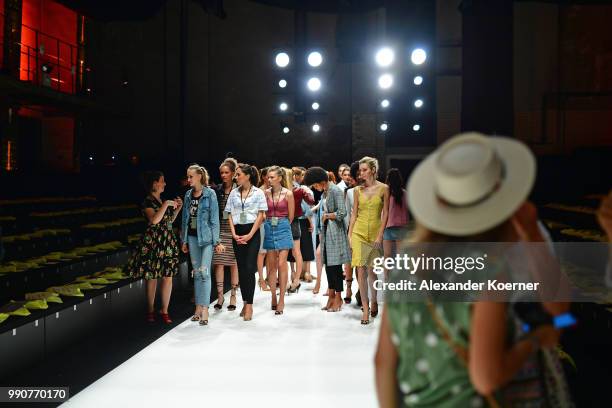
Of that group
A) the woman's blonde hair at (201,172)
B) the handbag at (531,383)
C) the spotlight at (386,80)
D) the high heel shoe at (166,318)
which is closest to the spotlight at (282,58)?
the spotlight at (386,80)

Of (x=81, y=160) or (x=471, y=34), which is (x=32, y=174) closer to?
(x=81, y=160)

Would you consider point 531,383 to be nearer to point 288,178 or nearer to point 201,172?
point 201,172

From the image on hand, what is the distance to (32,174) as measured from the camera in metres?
9.48

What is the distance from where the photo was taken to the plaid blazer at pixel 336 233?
19.7ft

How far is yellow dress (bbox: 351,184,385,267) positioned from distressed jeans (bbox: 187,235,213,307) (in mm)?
1315

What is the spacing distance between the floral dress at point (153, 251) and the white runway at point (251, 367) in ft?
1.81

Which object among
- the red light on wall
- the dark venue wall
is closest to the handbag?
the dark venue wall

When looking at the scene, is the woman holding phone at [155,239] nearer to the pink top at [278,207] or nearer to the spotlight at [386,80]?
the pink top at [278,207]

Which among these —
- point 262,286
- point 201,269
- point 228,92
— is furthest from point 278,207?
point 228,92

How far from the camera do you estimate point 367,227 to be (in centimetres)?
550

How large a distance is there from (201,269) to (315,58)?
3.67 meters

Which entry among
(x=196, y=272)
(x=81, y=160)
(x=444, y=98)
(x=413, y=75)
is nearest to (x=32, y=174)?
(x=81, y=160)

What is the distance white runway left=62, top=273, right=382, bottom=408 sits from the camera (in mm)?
3623

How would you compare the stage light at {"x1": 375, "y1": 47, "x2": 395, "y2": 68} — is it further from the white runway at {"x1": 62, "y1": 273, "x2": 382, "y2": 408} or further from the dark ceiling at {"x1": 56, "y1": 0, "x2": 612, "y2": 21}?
the white runway at {"x1": 62, "y1": 273, "x2": 382, "y2": 408}
